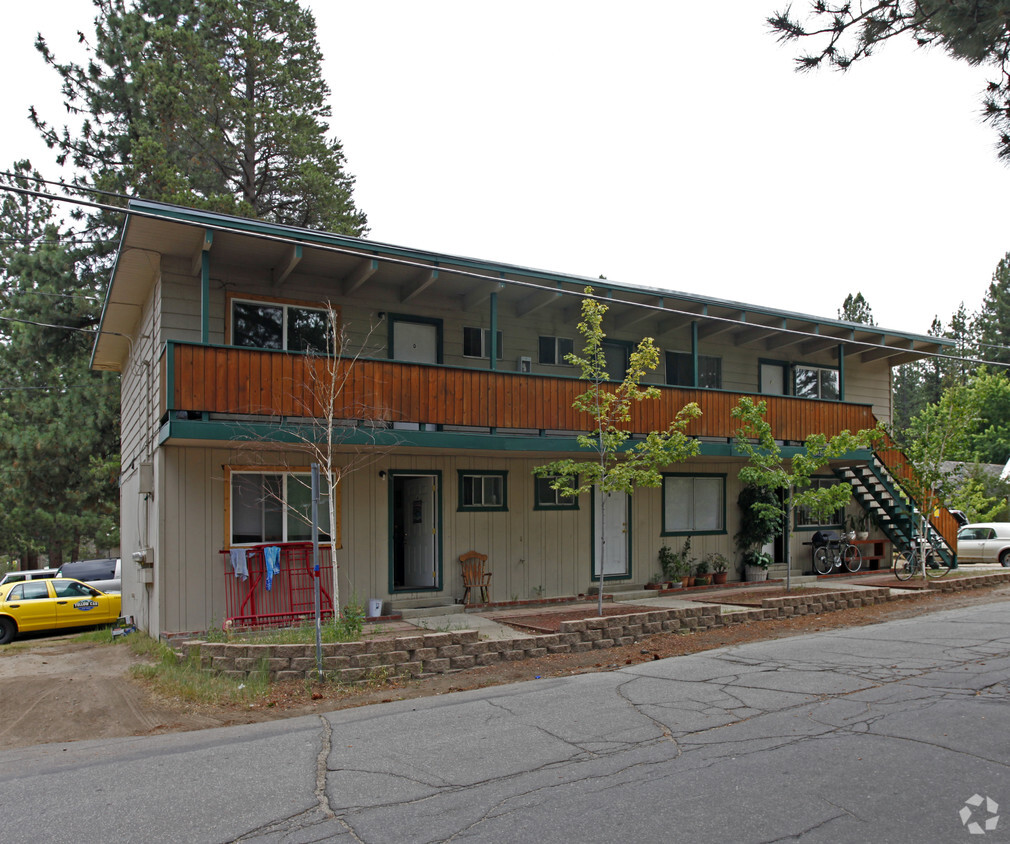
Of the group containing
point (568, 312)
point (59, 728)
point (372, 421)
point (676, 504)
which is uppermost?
point (568, 312)

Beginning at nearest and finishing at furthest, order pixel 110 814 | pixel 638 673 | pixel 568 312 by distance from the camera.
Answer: pixel 110 814 < pixel 638 673 < pixel 568 312

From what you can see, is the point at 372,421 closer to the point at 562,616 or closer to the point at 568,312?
the point at 562,616

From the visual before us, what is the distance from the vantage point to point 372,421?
1315 centimetres

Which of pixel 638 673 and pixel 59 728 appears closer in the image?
pixel 59 728

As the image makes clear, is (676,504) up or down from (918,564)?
up

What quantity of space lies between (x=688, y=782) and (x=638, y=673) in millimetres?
4243

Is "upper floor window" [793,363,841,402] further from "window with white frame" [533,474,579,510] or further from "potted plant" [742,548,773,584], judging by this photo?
"window with white frame" [533,474,579,510]

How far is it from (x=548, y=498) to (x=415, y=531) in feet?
8.94

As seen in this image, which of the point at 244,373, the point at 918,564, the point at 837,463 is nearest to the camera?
the point at 244,373

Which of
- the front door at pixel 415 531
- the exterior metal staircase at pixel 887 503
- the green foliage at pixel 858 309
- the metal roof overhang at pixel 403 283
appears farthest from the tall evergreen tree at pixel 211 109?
A: the green foliage at pixel 858 309

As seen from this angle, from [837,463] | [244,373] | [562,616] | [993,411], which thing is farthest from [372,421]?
[993,411]

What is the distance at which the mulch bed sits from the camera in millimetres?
12252

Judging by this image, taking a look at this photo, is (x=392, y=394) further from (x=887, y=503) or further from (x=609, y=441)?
(x=887, y=503)

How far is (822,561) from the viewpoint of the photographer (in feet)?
65.9
